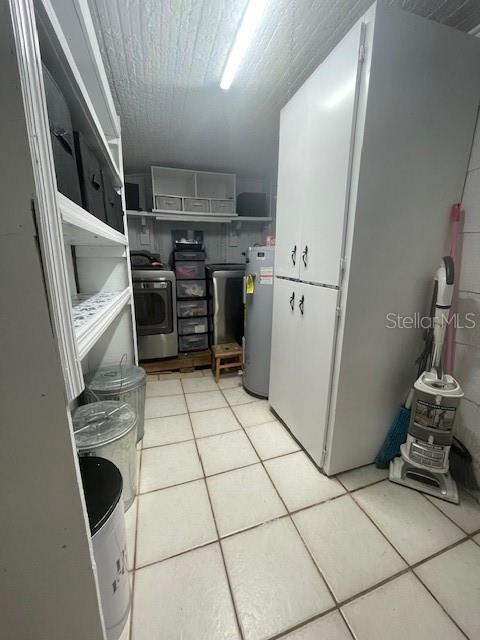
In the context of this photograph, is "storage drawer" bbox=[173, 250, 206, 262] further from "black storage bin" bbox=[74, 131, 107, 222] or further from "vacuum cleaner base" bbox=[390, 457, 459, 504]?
"vacuum cleaner base" bbox=[390, 457, 459, 504]

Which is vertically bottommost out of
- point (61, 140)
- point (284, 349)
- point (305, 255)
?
point (284, 349)

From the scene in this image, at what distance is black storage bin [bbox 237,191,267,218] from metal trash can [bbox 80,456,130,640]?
3365 mm

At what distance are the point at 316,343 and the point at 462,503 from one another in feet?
3.73

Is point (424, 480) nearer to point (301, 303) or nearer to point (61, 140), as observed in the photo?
point (301, 303)

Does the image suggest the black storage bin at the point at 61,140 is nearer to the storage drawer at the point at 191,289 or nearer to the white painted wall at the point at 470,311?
the white painted wall at the point at 470,311

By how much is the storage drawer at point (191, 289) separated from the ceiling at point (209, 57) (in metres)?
1.46

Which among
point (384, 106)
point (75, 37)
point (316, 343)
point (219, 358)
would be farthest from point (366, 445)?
point (75, 37)

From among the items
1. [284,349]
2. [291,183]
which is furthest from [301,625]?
[291,183]

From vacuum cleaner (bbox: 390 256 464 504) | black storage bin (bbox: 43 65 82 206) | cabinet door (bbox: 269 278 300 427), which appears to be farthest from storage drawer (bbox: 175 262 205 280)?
vacuum cleaner (bbox: 390 256 464 504)

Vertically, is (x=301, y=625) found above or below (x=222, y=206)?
below

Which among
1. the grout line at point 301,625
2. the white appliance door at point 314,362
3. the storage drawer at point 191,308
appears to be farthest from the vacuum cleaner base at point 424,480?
the storage drawer at point 191,308

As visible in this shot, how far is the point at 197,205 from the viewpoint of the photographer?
329 centimetres

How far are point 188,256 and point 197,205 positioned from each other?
770mm

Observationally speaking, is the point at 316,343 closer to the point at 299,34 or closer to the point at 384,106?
the point at 384,106
